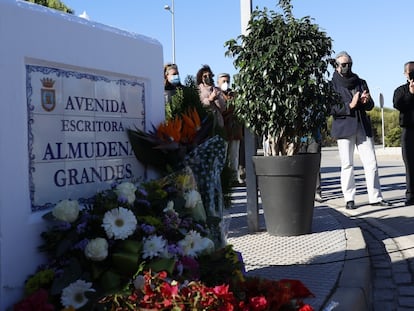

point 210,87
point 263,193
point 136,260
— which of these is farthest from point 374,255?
point 136,260

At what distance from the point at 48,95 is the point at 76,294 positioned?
0.94 metres

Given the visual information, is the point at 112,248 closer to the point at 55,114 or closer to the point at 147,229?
the point at 147,229

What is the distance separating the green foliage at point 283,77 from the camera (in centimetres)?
511

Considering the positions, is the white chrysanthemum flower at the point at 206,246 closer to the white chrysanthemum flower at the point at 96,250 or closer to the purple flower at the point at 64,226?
the white chrysanthemum flower at the point at 96,250

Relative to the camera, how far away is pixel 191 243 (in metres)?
2.62

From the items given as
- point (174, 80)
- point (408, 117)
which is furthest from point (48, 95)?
point (408, 117)

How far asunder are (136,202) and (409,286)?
103 inches

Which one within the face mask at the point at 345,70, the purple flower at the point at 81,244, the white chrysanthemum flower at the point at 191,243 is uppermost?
the face mask at the point at 345,70

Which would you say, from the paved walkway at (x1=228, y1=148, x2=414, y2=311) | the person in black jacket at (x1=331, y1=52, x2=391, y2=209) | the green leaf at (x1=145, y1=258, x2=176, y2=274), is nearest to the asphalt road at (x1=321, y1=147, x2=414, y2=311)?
the paved walkway at (x1=228, y1=148, x2=414, y2=311)

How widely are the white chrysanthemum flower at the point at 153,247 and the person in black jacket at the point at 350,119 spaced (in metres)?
4.90

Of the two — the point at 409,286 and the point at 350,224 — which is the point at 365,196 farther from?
the point at 409,286

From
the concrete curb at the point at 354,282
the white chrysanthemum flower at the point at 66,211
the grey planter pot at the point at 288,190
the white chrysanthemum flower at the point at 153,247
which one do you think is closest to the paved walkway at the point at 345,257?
the concrete curb at the point at 354,282

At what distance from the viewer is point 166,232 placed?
2.58 meters

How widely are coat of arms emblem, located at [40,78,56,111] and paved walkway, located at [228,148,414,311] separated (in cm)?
176
